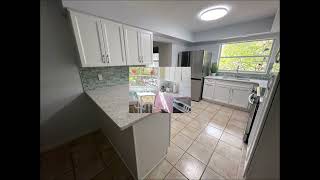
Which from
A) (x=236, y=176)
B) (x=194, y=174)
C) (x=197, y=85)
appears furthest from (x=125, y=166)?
(x=197, y=85)

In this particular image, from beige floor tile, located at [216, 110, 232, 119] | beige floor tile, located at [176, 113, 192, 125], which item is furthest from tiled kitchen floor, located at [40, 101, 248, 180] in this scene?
beige floor tile, located at [216, 110, 232, 119]

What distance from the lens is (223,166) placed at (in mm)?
1476

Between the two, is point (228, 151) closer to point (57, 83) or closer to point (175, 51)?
point (57, 83)

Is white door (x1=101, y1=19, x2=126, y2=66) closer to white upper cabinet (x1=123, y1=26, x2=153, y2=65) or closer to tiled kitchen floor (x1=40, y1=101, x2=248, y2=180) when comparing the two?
white upper cabinet (x1=123, y1=26, x2=153, y2=65)

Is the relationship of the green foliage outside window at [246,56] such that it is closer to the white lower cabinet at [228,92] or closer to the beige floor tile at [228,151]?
the white lower cabinet at [228,92]

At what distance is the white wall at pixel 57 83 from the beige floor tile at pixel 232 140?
2.63 m

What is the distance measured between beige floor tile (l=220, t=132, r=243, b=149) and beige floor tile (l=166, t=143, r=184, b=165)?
864 millimetres

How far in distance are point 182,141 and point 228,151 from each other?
71 centimetres

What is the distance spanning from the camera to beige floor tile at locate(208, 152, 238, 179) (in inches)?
53.9

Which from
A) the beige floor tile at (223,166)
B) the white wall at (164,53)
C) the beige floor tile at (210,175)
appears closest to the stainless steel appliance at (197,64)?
the white wall at (164,53)

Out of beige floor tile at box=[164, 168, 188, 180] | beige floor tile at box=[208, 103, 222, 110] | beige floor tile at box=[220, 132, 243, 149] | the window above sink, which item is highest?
the window above sink
